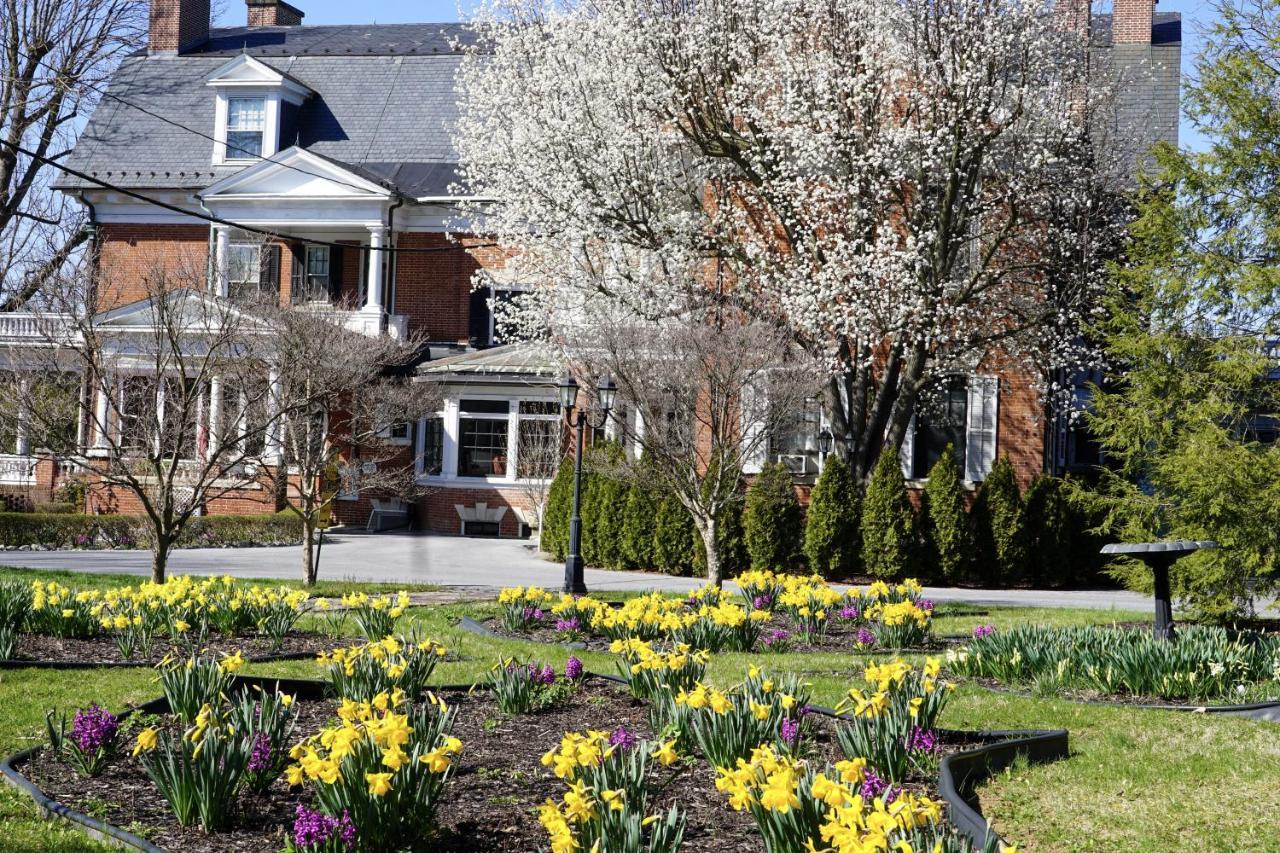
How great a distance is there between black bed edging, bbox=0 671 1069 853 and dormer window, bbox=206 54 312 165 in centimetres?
2333

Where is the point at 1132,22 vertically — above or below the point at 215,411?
above

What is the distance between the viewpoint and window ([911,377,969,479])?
2214 cm

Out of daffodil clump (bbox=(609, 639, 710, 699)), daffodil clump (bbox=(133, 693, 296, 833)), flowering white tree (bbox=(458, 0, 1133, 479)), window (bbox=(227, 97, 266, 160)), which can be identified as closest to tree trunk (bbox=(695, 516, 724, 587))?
flowering white tree (bbox=(458, 0, 1133, 479))

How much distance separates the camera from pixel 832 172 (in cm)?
1836

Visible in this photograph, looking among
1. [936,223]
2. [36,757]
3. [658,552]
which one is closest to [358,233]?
[658,552]

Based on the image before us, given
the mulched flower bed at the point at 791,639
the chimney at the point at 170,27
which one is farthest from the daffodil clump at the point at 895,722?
the chimney at the point at 170,27

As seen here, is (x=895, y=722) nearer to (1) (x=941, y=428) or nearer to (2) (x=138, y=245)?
(1) (x=941, y=428)

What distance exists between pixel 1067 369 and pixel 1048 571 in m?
3.40

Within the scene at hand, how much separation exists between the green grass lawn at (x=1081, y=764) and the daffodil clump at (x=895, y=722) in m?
0.39

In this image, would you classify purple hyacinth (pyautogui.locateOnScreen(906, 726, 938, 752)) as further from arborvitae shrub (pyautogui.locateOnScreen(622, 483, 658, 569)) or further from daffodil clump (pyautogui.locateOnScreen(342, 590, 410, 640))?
arborvitae shrub (pyautogui.locateOnScreen(622, 483, 658, 569))

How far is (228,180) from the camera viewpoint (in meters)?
26.9

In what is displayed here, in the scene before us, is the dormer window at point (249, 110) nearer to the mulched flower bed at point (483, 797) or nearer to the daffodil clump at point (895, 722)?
the mulched flower bed at point (483, 797)

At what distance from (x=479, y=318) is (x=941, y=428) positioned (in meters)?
10.9

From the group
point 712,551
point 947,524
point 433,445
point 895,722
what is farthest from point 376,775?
point 433,445
